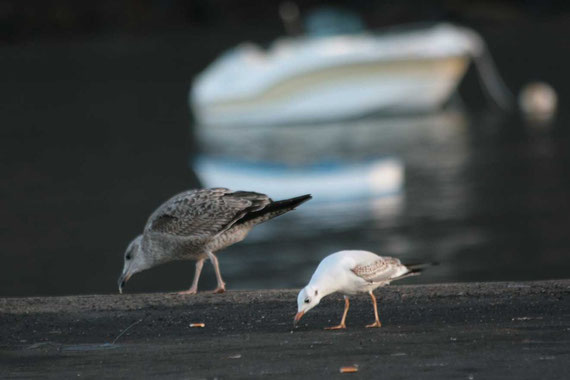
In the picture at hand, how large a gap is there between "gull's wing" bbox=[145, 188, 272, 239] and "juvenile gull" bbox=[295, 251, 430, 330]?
63.4 inches

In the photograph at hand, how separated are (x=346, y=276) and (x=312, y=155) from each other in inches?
1117

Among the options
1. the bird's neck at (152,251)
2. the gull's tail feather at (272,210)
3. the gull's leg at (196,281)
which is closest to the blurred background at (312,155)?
the gull's leg at (196,281)

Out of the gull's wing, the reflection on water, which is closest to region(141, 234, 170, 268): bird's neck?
the gull's wing

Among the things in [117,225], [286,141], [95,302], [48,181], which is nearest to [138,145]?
[286,141]

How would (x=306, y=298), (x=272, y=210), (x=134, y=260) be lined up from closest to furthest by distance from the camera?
(x=306, y=298) → (x=272, y=210) → (x=134, y=260)

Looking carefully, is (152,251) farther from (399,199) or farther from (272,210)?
(399,199)

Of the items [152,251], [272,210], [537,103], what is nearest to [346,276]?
[272,210]

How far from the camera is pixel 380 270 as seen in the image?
24.4ft

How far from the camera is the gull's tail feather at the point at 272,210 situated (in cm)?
874

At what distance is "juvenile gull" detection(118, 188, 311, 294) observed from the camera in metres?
9.05

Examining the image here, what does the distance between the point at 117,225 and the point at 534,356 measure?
818 inches

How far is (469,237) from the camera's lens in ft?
78.8

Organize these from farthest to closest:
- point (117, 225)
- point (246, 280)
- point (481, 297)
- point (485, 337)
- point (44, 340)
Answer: point (117, 225) → point (246, 280) → point (481, 297) → point (44, 340) → point (485, 337)

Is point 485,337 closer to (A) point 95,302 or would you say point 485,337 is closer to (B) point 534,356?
(B) point 534,356
